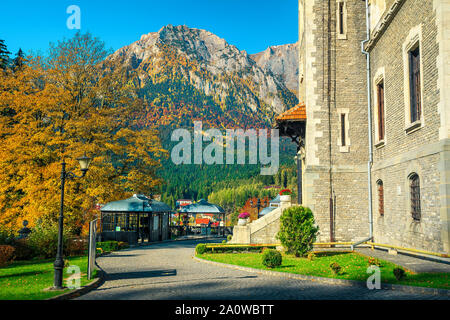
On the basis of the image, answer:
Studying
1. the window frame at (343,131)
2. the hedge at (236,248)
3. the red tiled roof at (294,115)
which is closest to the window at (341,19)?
the window frame at (343,131)

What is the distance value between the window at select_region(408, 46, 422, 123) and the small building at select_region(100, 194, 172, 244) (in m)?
18.6

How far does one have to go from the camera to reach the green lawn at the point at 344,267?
33.1 ft

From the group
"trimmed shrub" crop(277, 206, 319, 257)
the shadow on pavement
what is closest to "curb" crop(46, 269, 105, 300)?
the shadow on pavement

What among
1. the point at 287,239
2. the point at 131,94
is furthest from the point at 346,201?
the point at 131,94

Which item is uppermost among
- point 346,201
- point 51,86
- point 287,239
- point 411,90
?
point 51,86

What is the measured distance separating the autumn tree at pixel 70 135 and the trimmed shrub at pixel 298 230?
38.3ft

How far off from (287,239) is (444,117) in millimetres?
7646

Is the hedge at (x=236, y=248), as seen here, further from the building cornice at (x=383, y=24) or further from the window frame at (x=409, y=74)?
the building cornice at (x=383, y=24)

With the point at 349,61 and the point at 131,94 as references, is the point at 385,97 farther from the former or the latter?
the point at 131,94

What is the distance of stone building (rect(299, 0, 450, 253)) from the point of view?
13.5 meters

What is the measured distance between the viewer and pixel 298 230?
1684 centimetres

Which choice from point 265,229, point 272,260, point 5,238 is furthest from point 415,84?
point 5,238
